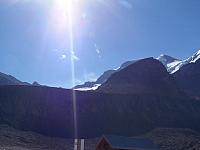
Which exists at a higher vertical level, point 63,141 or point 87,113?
point 87,113

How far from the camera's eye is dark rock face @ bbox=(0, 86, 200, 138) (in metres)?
148

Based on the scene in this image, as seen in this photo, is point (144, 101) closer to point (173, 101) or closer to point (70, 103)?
point (173, 101)

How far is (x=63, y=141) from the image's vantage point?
133625 millimetres

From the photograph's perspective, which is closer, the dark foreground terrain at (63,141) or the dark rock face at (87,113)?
the dark foreground terrain at (63,141)

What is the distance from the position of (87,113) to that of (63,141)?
26.3m

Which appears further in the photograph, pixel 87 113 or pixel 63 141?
pixel 87 113

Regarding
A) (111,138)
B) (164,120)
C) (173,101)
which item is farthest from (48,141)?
(111,138)

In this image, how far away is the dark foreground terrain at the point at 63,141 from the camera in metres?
114

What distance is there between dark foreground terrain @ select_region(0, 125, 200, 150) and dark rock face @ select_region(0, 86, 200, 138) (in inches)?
345

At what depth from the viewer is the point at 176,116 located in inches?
6718

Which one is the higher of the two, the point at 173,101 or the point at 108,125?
the point at 173,101

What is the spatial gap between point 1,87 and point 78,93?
26.0 metres

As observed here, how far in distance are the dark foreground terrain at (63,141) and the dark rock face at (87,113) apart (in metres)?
8.77

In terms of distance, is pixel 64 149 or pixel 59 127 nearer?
pixel 64 149
